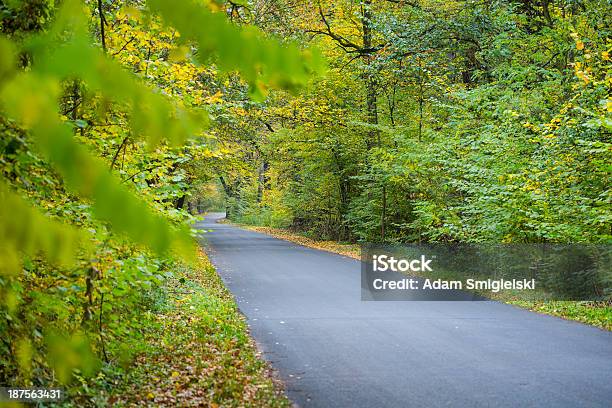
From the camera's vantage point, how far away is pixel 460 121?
17.7 meters

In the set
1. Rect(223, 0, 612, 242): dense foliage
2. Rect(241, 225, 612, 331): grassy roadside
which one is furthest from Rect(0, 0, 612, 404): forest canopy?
Rect(241, 225, 612, 331): grassy roadside

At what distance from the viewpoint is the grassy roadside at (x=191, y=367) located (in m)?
6.01

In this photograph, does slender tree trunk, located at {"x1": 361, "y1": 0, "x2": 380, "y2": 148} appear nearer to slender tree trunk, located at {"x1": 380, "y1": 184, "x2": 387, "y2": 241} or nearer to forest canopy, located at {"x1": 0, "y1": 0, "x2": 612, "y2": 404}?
forest canopy, located at {"x1": 0, "y1": 0, "x2": 612, "y2": 404}

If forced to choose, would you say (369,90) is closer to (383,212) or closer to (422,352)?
(383,212)

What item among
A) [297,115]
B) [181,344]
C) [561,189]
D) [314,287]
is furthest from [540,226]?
[297,115]

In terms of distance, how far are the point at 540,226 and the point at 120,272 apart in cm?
913

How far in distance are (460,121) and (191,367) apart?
12910mm

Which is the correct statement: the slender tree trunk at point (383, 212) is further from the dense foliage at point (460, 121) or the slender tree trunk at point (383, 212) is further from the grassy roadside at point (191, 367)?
the grassy roadside at point (191, 367)

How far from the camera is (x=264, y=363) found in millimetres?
7801

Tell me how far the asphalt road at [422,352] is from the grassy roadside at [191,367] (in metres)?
0.39

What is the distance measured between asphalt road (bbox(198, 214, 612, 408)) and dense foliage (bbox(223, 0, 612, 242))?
8.21 ft

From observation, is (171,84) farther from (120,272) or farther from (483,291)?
(483,291)

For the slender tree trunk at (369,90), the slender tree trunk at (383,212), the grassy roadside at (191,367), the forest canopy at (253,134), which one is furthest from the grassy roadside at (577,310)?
the slender tree trunk at (369,90)

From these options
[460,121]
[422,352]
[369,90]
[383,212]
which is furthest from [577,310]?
[369,90]
